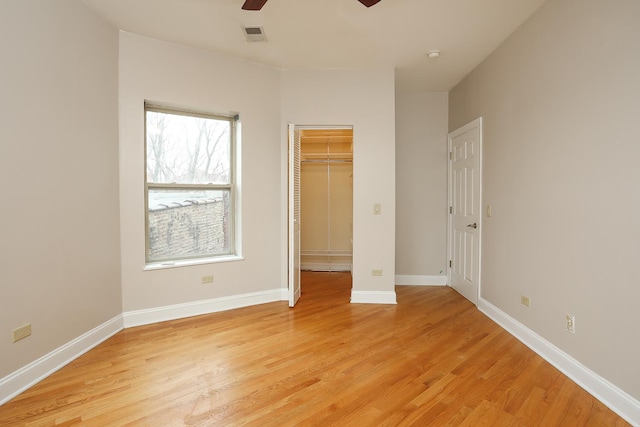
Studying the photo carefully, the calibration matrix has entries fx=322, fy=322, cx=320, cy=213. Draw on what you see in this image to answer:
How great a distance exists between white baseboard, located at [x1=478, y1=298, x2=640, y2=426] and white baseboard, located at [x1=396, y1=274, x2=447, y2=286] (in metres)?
1.47

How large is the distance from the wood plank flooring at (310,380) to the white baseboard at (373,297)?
21.4 inches

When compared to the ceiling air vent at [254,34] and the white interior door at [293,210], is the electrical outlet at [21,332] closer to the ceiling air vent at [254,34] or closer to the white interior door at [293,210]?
the white interior door at [293,210]

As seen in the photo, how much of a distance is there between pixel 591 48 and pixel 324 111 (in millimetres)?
2475

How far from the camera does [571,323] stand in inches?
90.5

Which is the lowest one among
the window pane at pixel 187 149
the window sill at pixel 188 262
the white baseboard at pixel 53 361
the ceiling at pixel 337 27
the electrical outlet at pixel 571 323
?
the white baseboard at pixel 53 361

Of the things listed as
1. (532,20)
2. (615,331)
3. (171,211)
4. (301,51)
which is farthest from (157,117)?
(615,331)

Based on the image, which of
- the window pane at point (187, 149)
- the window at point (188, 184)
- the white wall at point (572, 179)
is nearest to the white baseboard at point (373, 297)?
the white wall at point (572, 179)

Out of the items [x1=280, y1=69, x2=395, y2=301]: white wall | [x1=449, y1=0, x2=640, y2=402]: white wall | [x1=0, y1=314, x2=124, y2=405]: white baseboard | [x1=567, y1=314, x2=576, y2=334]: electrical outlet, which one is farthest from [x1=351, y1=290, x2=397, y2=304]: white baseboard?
[x1=0, y1=314, x2=124, y2=405]: white baseboard

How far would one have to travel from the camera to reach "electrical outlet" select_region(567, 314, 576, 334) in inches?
89.5

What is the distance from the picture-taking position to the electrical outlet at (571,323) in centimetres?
227

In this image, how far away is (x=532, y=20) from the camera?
107 inches

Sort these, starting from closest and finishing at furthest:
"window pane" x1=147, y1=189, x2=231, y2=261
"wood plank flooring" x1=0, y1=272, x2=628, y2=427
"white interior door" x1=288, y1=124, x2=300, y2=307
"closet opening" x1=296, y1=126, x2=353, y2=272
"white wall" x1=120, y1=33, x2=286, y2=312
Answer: "wood plank flooring" x1=0, y1=272, x2=628, y2=427
"white wall" x1=120, y1=33, x2=286, y2=312
"window pane" x1=147, y1=189, x2=231, y2=261
"white interior door" x1=288, y1=124, x2=300, y2=307
"closet opening" x1=296, y1=126, x2=353, y2=272

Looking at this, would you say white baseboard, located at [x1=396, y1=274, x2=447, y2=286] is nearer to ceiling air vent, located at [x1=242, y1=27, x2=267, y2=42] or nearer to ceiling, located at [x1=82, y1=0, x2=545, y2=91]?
ceiling, located at [x1=82, y1=0, x2=545, y2=91]

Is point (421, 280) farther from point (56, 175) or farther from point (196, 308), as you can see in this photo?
point (56, 175)
